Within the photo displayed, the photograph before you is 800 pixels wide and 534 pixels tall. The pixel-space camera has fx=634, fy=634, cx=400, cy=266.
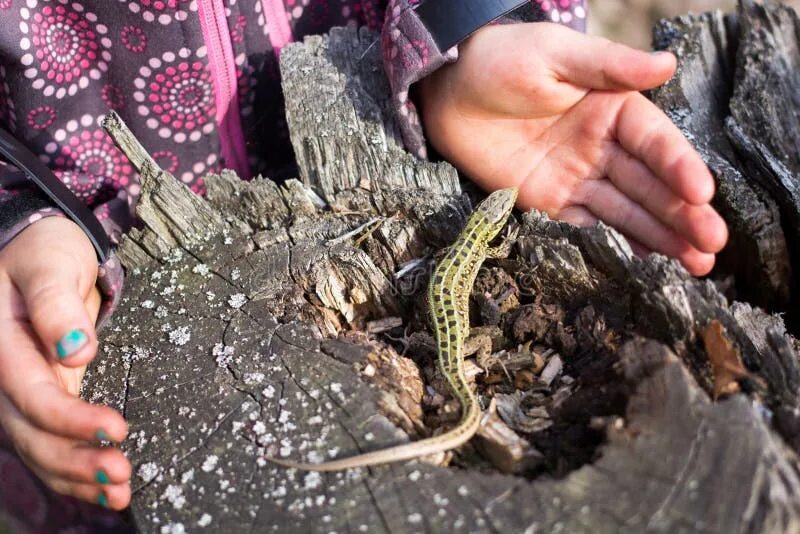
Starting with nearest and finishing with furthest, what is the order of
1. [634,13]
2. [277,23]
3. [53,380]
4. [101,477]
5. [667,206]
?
[101,477] < [53,380] < [667,206] < [277,23] < [634,13]

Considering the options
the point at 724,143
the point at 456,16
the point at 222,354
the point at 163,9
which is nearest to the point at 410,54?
the point at 456,16

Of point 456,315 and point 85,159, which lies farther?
point 85,159

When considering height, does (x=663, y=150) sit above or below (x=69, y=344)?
below

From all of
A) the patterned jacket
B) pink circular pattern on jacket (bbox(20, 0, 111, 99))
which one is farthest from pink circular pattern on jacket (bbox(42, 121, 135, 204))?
pink circular pattern on jacket (bbox(20, 0, 111, 99))

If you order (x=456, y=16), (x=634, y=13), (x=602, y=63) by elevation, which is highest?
(x=456, y=16)

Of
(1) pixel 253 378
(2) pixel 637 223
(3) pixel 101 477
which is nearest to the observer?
(3) pixel 101 477

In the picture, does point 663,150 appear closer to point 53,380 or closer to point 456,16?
point 456,16

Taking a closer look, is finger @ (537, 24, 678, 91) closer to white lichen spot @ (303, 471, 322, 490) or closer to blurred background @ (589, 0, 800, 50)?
white lichen spot @ (303, 471, 322, 490)
